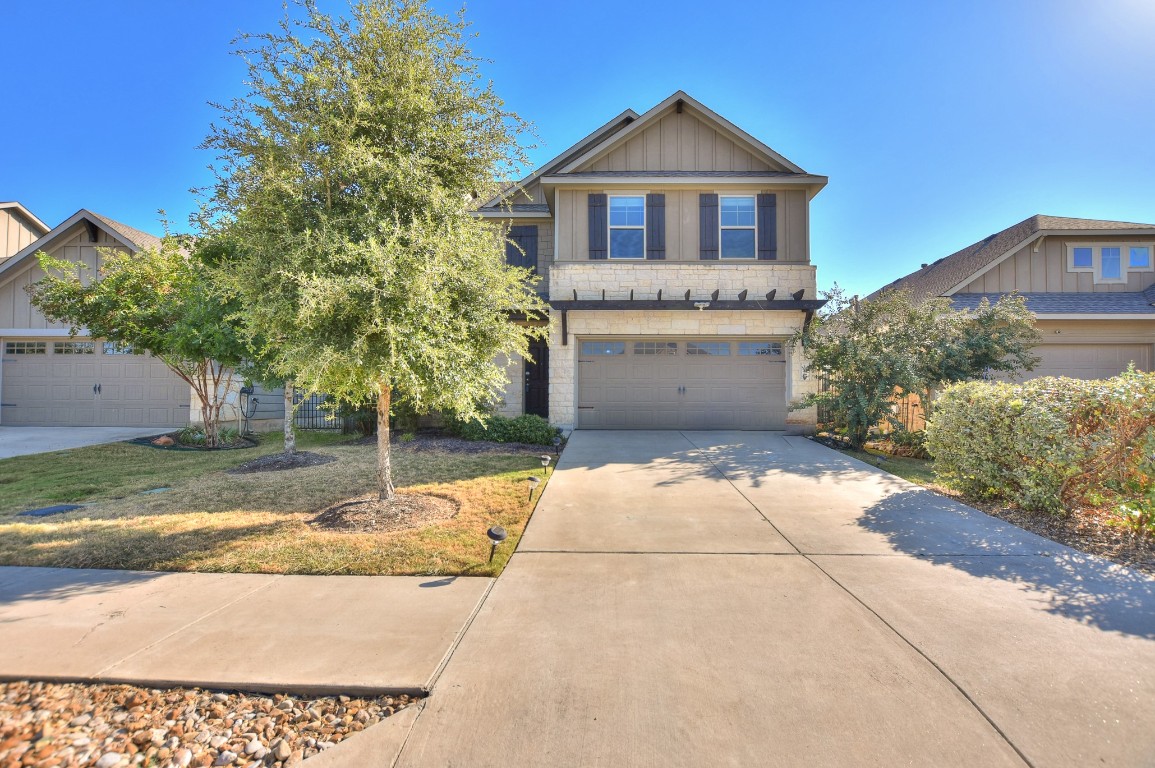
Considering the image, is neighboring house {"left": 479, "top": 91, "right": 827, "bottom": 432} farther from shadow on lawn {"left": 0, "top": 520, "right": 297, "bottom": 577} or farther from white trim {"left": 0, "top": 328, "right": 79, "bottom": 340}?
white trim {"left": 0, "top": 328, "right": 79, "bottom": 340}

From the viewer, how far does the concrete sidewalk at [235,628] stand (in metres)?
2.57

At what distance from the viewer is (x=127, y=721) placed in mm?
2287

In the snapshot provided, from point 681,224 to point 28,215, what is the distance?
78.9 ft

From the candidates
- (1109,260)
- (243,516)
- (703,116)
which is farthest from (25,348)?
(1109,260)

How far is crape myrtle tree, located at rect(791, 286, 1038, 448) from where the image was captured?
958 cm

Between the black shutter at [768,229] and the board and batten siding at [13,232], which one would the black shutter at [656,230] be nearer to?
the black shutter at [768,229]

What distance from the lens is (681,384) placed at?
1181cm

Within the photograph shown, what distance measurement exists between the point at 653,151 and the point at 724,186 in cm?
196

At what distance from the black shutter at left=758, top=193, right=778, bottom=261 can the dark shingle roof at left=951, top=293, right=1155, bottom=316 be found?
5691 millimetres

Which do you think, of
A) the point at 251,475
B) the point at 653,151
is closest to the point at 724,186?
the point at 653,151

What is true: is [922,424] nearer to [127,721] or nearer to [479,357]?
[479,357]

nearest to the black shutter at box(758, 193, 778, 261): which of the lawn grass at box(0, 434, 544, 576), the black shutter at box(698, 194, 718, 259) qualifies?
the black shutter at box(698, 194, 718, 259)

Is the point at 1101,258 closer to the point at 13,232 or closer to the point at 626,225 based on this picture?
the point at 626,225

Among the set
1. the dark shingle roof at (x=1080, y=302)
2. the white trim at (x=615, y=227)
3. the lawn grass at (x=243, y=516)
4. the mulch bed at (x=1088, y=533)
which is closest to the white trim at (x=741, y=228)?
the white trim at (x=615, y=227)
